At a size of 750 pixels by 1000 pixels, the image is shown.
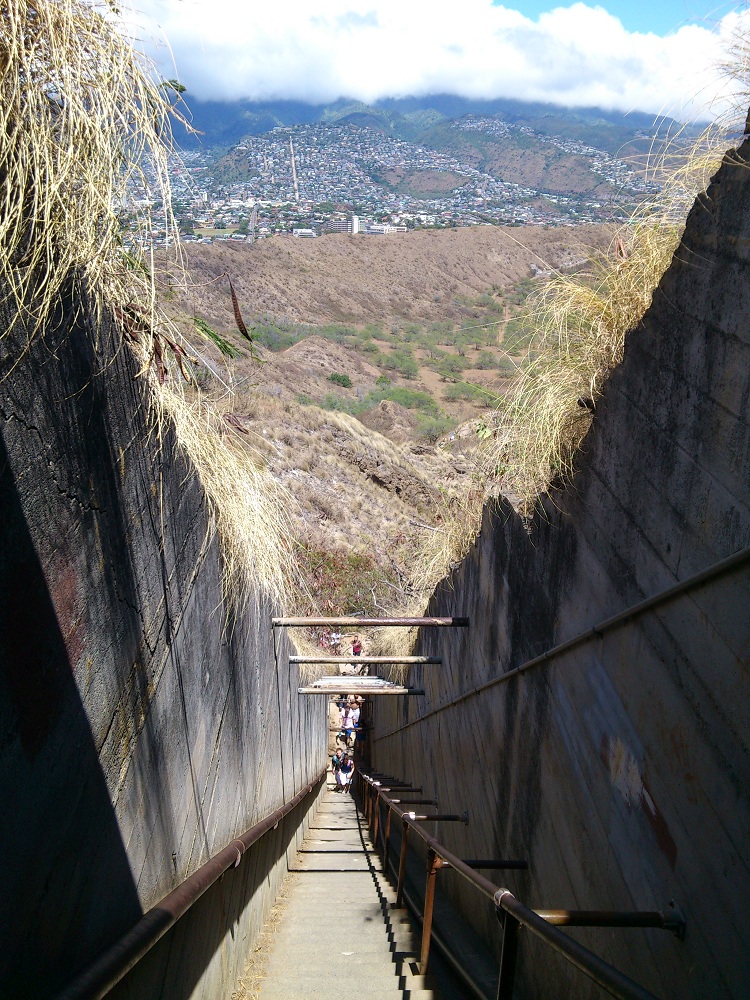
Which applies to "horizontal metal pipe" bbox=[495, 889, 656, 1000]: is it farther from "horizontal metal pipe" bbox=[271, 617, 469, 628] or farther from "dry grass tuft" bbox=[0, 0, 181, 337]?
"horizontal metal pipe" bbox=[271, 617, 469, 628]

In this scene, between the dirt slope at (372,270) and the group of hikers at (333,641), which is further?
the dirt slope at (372,270)

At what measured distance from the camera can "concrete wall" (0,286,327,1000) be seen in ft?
5.20

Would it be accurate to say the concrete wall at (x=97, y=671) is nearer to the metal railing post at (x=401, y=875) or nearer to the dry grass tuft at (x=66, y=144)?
the dry grass tuft at (x=66, y=144)

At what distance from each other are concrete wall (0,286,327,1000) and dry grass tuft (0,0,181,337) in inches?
5.0

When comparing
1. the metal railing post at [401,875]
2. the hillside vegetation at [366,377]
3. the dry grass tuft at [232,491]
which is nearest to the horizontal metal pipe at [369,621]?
the hillside vegetation at [366,377]

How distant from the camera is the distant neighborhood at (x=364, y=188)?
54.2m

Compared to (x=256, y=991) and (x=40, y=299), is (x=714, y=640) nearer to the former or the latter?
(x=40, y=299)

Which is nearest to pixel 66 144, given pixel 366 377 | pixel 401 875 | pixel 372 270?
pixel 401 875

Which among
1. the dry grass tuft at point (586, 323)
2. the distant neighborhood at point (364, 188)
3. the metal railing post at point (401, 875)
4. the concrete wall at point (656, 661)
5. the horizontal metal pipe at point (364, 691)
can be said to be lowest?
the metal railing post at point (401, 875)

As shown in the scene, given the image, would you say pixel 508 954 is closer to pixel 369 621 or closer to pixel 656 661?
pixel 656 661

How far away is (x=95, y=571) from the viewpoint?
2.01 meters

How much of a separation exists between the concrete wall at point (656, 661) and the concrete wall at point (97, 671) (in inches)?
54.4

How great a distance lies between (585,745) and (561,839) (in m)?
0.45

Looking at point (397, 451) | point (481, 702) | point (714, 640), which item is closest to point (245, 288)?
point (397, 451)
